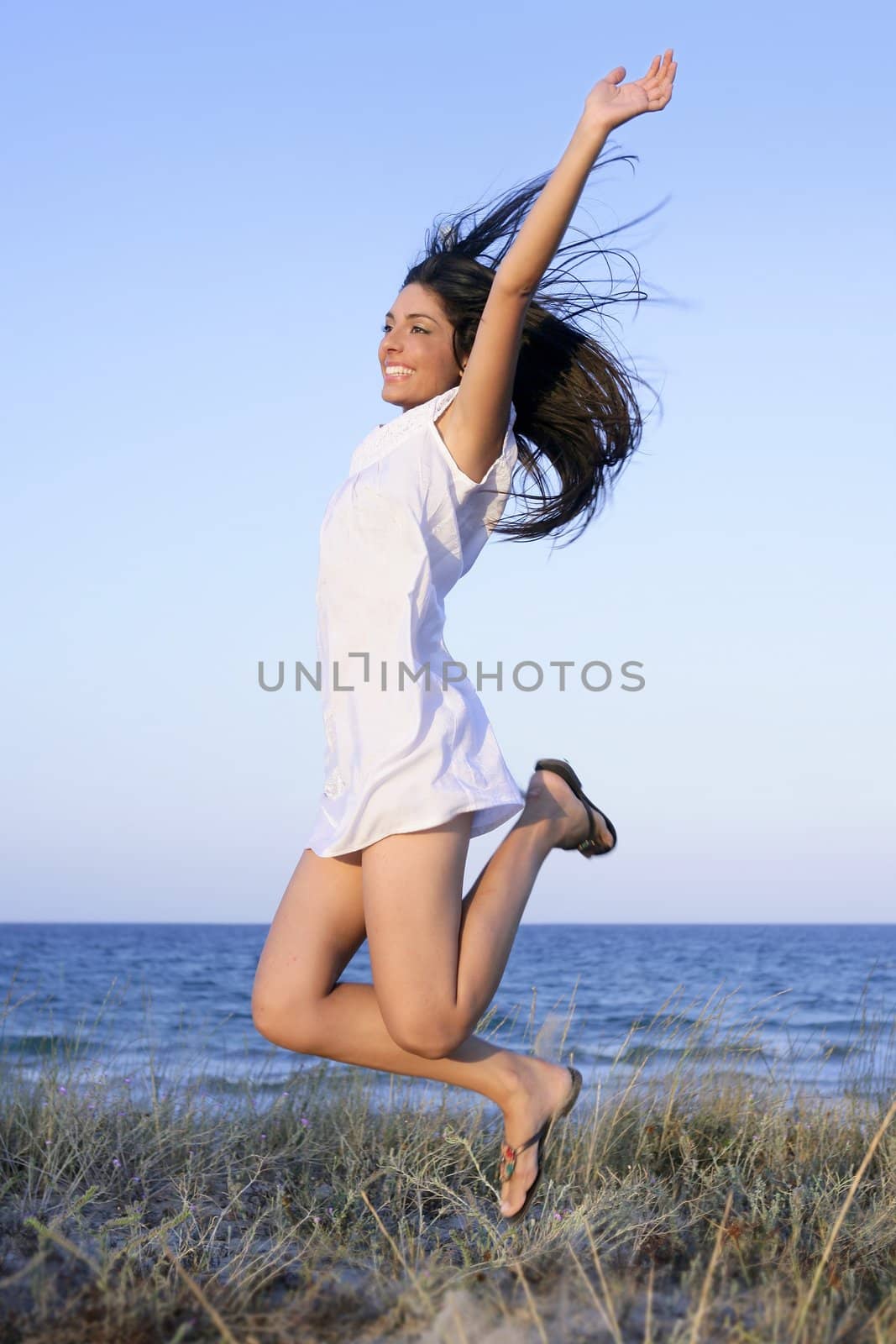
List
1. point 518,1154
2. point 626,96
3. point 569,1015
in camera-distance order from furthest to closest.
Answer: point 569,1015 → point 518,1154 → point 626,96

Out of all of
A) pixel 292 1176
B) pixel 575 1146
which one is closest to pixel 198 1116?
pixel 292 1176

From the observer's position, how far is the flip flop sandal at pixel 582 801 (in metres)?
3.27

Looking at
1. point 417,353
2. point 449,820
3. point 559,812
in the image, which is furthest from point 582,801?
point 417,353

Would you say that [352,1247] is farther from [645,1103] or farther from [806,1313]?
[645,1103]

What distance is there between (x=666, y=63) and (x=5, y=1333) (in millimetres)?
2544

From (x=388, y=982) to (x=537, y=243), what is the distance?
154 centimetres

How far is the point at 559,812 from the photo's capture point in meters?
3.14

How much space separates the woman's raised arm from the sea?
5.06 feet

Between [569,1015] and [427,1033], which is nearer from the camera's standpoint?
[427,1033]

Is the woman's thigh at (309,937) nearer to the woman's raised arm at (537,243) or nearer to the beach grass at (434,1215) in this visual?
the beach grass at (434,1215)

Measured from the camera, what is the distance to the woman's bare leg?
272 cm

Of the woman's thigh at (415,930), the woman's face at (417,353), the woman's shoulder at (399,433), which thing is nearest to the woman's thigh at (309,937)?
the woman's thigh at (415,930)

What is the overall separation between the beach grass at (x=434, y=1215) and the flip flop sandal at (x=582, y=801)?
0.80m

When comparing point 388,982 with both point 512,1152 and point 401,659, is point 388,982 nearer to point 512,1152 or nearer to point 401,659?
point 512,1152
